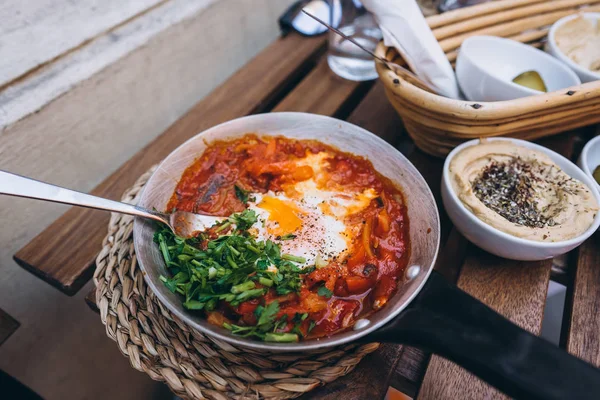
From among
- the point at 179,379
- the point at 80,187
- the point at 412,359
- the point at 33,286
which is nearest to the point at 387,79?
the point at 412,359

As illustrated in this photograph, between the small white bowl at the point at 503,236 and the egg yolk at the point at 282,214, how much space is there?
0.62 meters

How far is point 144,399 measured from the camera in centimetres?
262

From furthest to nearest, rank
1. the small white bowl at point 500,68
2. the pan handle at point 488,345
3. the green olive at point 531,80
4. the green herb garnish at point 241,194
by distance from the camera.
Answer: the green olive at point 531,80, the small white bowl at point 500,68, the green herb garnish at point 241,194, the pan handle at point 488,345

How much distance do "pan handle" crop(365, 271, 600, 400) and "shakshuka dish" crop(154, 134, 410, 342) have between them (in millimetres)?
188

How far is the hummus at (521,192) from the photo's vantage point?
4.79ft

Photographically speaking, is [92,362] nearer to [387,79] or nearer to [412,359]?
[412,359]

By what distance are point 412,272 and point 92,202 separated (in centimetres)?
112

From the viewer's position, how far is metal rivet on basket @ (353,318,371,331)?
4.02 feet

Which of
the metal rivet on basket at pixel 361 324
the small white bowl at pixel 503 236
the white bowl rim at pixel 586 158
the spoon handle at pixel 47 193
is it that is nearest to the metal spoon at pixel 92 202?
the spoon handle at pixel 47 193

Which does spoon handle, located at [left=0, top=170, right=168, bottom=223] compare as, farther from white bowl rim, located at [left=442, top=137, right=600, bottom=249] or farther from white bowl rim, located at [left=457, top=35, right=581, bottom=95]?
white bowl rim, located at [left=457, top=35, right=581, bottom=95]

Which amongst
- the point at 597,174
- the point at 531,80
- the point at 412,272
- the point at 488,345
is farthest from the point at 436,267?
the point at 531,80

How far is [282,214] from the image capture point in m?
1.65

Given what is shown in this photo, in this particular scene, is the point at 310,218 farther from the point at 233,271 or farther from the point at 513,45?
the point at 513,45

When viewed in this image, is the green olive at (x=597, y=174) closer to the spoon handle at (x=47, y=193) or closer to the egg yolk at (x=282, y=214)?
the egg yolk at (x=282, y=214)
